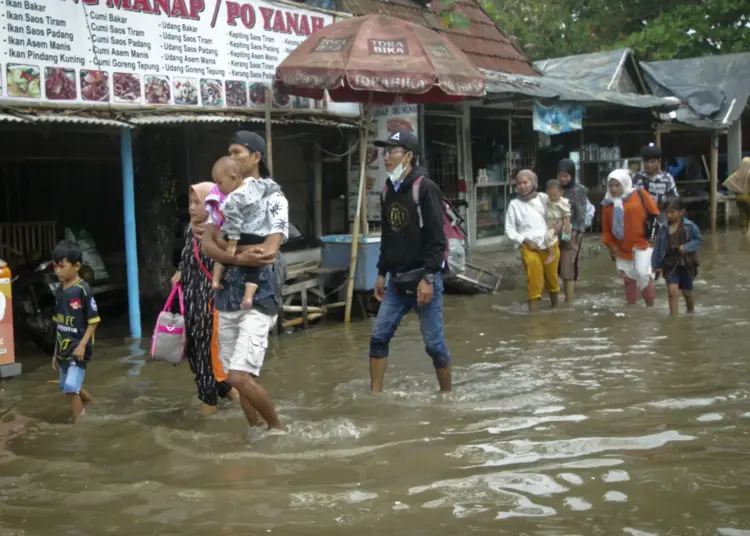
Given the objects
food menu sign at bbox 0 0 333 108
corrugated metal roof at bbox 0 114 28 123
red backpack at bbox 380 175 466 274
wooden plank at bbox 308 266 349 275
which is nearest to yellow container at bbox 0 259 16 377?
corrugated metal roof at bbox 0 114 28 123

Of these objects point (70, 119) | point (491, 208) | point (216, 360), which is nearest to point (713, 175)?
point (491, 208)

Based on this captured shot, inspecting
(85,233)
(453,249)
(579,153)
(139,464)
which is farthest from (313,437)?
(579,153)

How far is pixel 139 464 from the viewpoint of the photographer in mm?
5281

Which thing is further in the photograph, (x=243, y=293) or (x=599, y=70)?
(x=599, y=70)

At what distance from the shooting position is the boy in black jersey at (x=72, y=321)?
6.14 meters

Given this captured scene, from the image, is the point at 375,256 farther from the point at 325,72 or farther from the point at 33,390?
the point at 33,390

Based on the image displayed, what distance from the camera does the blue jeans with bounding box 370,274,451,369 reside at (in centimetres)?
651

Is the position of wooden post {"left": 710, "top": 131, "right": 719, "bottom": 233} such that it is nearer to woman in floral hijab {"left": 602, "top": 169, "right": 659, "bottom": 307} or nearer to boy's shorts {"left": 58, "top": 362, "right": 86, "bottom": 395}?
woman in floral hijab {"left": 602, "top": 169, "right": 659, "bottom": 307}

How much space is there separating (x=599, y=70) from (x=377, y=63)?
38.7 ft

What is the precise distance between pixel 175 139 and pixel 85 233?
147 centimetres

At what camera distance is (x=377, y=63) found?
9.18 meters

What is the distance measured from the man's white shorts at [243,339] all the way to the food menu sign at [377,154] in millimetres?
5900

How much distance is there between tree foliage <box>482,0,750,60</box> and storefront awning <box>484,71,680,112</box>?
1058 centimetres

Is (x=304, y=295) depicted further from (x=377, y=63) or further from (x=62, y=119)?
(x=62, y=119)
